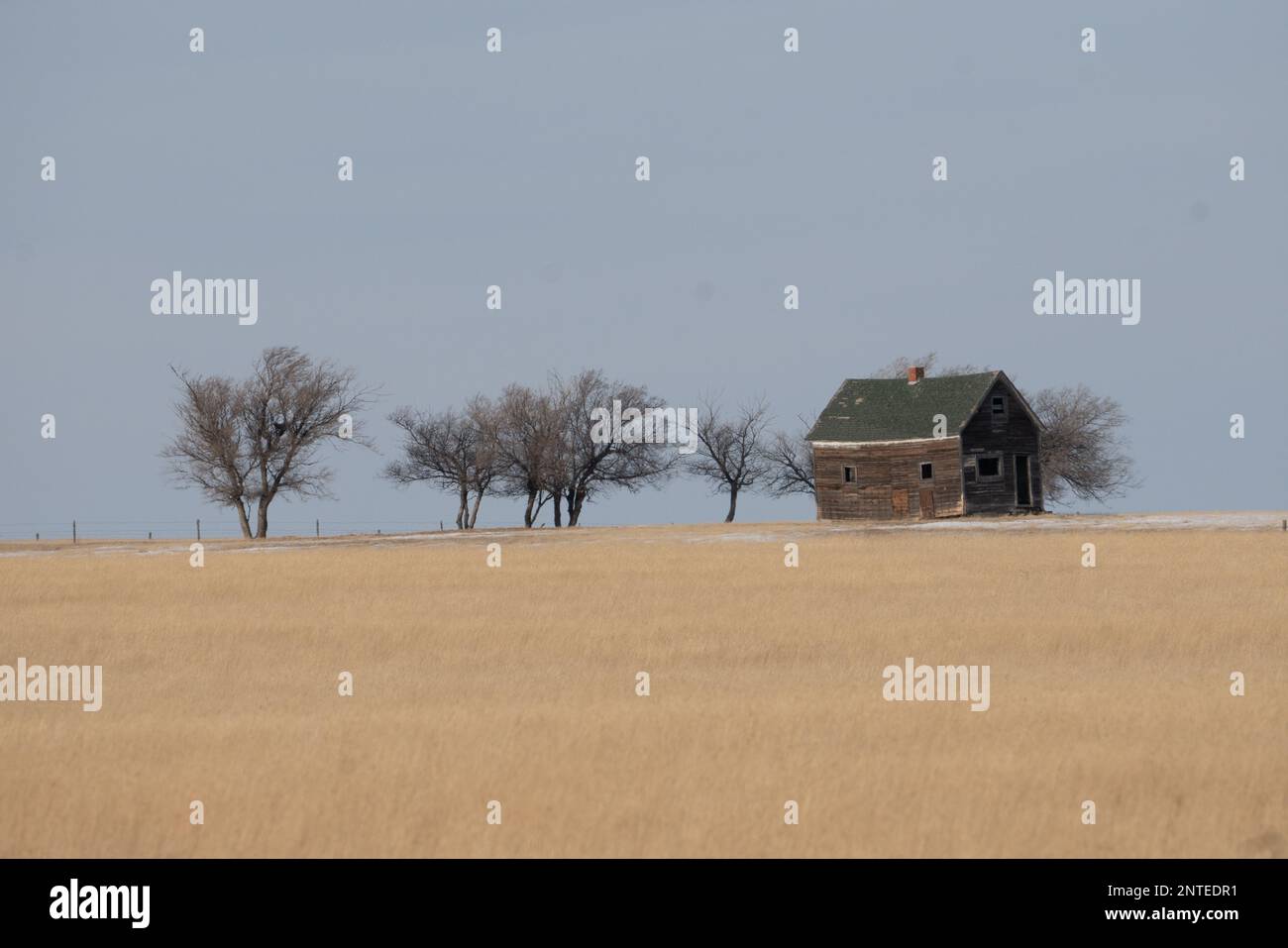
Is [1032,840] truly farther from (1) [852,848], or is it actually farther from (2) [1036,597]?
(2) [1036,597]

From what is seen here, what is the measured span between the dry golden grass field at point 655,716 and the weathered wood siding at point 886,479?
95.7 feet

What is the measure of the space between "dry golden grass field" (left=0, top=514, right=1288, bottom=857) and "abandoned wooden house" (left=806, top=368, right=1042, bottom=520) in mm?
29331

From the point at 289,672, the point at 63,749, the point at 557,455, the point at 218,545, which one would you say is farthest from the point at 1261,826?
the point at 557,455

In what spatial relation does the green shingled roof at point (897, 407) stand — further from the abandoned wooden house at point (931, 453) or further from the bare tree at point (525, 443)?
the bare tree at point (525, 443)

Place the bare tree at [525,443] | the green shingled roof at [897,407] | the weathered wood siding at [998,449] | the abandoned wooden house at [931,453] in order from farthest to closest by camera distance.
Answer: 1. the bare tree at [525,443]
2. the green shingled roof at [897,407]
3. the abandoned wooden house at [931,453]
4. the weathered wood siding at [998,449]

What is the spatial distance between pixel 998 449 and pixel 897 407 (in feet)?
18.0

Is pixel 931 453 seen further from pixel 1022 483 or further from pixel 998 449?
pixel 1022 483

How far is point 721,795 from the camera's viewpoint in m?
14.9

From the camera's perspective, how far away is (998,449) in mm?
73312

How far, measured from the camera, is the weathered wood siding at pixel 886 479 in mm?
72312

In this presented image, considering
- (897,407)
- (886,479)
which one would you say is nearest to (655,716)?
(886,479)

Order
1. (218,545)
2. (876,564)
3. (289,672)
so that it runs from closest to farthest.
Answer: (289,672) < (876,564) < (218,545)

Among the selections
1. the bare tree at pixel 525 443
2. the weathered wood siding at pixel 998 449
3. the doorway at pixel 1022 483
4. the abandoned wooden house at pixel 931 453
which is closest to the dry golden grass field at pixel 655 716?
the weathered wood siding at pixel 998 449

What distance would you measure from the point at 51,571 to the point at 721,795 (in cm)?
3671
